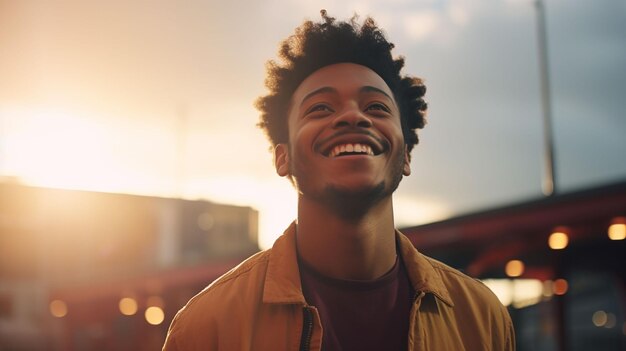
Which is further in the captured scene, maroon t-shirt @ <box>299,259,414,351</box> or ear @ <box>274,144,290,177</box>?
ear @ <box>274,144,290,177</box>

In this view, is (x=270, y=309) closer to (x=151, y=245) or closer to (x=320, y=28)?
(x=320, y=28)

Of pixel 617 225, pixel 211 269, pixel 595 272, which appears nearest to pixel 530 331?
pixel 595 272

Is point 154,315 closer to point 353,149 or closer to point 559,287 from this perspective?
point 559,287

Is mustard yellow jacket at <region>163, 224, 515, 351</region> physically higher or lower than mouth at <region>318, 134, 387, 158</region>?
lower

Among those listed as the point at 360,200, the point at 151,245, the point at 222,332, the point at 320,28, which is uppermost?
the point at 151,245

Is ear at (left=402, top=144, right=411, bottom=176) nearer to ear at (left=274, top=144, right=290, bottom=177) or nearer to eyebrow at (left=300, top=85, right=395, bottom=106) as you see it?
eyebrow at (left=300, top=85, right=395, bottom=106)

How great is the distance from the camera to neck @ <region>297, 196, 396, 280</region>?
2.55m

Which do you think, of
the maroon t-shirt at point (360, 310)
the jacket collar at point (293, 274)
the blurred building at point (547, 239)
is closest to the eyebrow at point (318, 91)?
the jacket collar at point (293, 274)

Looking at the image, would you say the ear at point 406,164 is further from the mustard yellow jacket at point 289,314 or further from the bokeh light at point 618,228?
the bokeh light at point 618,228

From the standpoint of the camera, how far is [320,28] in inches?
119

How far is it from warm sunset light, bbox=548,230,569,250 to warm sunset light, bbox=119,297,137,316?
40.1 ft

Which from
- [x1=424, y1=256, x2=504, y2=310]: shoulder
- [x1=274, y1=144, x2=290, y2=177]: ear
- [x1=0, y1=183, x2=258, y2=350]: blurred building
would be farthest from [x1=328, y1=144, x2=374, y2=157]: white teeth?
[x1=0, y1=183, x2=258, y2=350]: blurred building

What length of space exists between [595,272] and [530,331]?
1145 cm

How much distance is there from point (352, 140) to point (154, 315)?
56.0 feet
